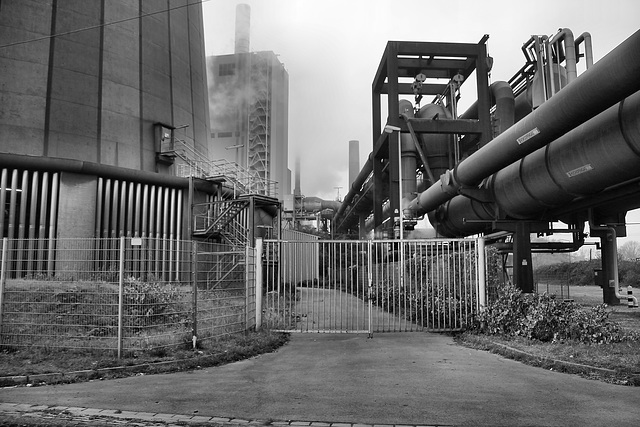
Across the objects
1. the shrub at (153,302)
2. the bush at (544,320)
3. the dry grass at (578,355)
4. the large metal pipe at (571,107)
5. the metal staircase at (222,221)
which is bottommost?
the dry grass at (578,355)

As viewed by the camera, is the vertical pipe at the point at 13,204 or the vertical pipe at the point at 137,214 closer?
the vertical pipe at the point at 13,204

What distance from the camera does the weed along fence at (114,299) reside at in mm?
8359

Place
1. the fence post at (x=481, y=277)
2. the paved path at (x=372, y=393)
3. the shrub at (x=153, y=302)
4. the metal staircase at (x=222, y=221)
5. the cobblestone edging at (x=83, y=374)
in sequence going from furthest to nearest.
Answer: the metal staircase at (x=222, y=221)
the fence post at (x=481, y=277)
the shrub at (x=153, y=302)
the cobblestone edging at (x=83, y=374)
the paved path at (x=372, y=393)

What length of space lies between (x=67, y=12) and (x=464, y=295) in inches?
814

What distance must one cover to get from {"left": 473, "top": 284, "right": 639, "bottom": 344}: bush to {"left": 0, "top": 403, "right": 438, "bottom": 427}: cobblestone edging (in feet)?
19.7

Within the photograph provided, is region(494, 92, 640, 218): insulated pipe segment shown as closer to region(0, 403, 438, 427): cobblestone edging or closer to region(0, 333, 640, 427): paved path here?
region(0, 333, 640, 427): paved path

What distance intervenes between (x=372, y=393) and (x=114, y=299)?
5059 millimetres

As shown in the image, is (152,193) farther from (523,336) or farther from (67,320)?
(523,336)

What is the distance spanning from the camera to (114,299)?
867cm

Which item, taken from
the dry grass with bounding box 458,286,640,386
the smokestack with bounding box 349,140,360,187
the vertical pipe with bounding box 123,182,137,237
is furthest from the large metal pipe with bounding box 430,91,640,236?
the smokestack with bounding box 349,140,360,187

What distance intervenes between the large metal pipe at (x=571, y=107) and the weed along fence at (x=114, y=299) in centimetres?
809

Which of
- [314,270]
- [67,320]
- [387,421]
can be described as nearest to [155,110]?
[314,270]

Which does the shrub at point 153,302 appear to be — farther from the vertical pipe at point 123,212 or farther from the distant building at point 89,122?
the vertical pipe at point 123,212

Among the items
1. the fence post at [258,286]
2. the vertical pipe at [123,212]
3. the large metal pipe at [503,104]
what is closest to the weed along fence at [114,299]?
the fence post at [258,286]
